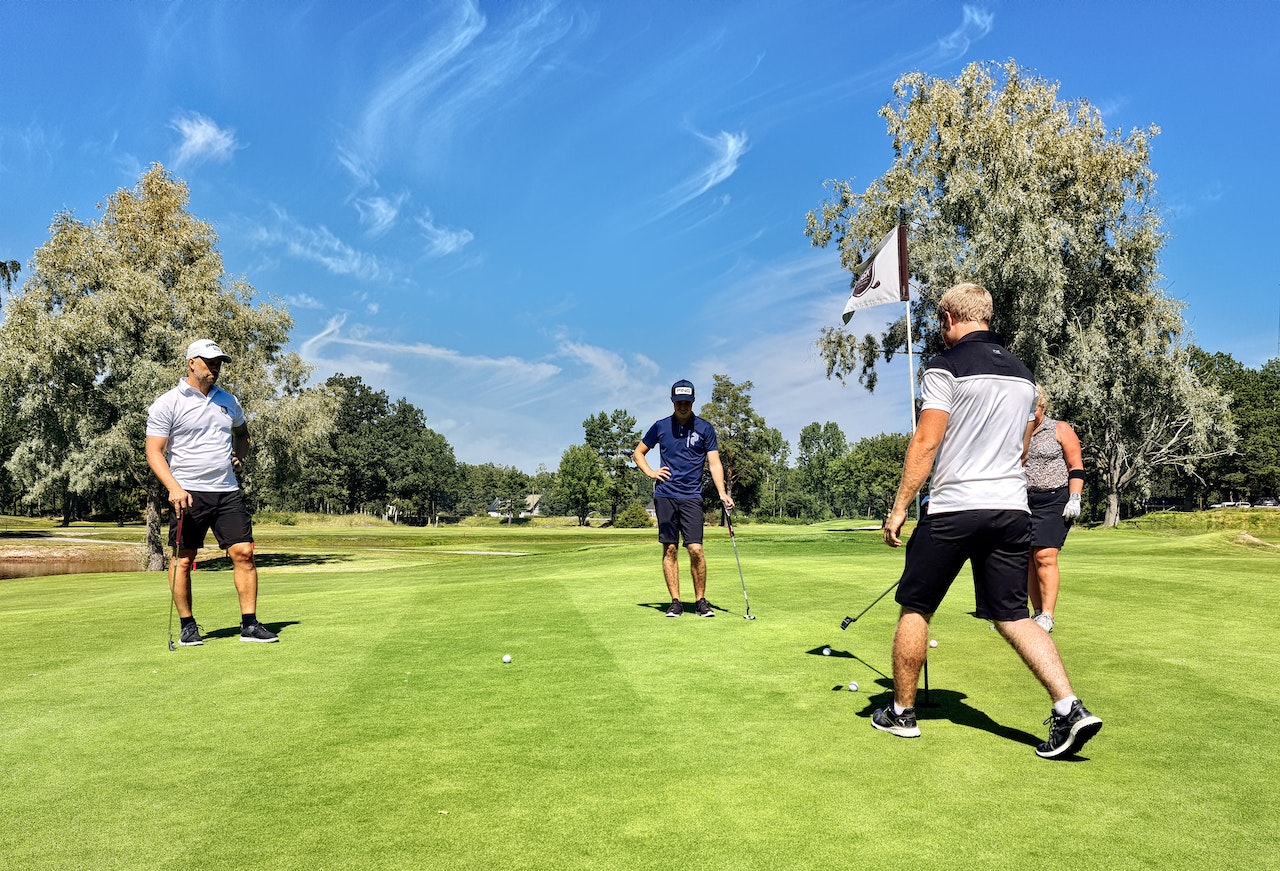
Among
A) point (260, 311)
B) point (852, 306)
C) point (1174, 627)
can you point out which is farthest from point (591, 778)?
point (260, 311)

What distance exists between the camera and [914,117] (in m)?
39.0

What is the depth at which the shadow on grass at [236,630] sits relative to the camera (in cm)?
825

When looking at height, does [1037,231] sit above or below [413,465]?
above

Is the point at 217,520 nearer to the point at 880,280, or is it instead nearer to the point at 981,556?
the point at 981,556

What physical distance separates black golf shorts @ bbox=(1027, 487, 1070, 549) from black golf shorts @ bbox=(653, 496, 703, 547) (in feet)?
11.3

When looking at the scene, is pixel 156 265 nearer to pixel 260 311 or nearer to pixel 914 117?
pixel 260 311

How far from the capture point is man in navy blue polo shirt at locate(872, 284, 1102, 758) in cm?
462

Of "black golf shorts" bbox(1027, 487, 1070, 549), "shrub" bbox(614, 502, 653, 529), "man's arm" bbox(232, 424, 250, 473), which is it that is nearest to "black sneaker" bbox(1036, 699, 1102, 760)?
"black golf shorts" bbox(1027, 487, 1070, 549)

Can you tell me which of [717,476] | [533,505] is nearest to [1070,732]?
[717,476]

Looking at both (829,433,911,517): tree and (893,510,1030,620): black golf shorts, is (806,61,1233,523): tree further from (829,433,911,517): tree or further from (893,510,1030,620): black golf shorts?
(829,433,911,517): tree

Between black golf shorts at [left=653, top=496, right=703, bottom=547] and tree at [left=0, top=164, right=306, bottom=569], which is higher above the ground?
tree at [left=0, top=164, right=306, bottom=569]

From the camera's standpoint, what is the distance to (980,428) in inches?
185

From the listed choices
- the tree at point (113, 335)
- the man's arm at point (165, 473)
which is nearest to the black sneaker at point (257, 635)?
the man's arm at point (165, 473)

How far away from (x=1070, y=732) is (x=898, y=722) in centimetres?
91
